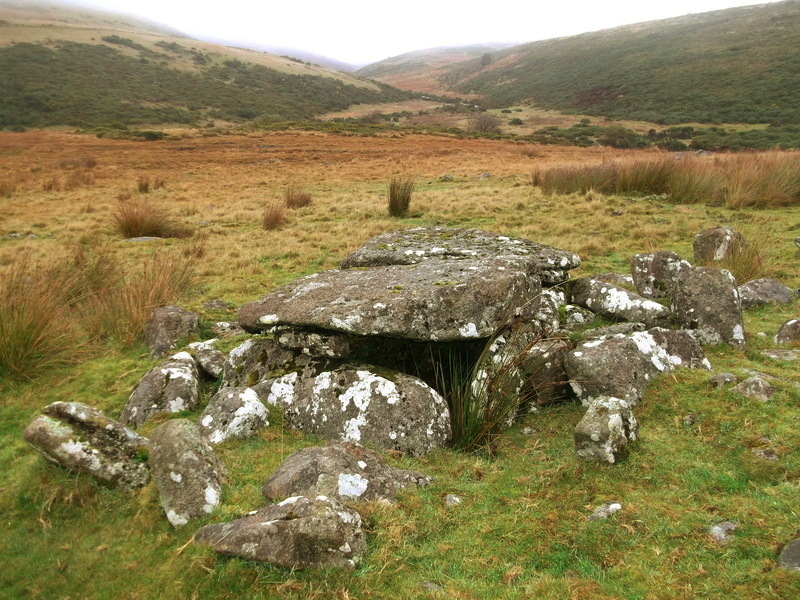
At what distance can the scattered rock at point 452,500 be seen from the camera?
3.07 m

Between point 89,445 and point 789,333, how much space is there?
638 centimetres

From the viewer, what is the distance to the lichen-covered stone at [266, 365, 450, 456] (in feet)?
12.9

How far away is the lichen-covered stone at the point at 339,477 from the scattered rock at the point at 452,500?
0.21 meters

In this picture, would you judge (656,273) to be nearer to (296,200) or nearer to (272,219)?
(272,219)

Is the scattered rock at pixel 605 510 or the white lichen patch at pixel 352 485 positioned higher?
the scattered rock at pixel 605 510

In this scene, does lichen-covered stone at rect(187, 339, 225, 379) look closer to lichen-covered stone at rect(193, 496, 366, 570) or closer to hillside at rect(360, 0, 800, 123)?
lichen-covered stone at rect(193, 496, 366, 570)

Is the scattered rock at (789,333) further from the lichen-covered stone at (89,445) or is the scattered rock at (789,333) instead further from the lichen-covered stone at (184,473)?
the lichen-covered stone at (89,445)

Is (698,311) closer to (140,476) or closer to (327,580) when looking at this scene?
(327,580)

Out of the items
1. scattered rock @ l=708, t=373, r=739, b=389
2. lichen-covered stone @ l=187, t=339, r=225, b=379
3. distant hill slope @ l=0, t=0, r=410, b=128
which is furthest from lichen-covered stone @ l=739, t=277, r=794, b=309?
distant hill slope @ l=0, t=0, r=410, b=128

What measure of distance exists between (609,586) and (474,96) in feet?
327

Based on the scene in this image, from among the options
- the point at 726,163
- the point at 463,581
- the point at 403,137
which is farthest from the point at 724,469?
the point at 403,137

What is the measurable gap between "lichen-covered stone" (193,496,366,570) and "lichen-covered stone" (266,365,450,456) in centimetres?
138

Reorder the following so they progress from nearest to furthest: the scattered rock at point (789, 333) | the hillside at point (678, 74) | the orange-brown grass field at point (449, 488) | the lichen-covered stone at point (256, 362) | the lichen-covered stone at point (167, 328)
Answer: the orange-brown grass field at point (449, 488) → the lichen-covered stone at point (256, 362) → the scattered rock at point (789, 333) → the lichen-covered stone at point (167, 328) → the hillside at point (678, 74)

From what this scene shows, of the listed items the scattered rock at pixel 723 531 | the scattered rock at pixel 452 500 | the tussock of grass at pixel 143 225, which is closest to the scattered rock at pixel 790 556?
the scattered rock at pixel 723 531
